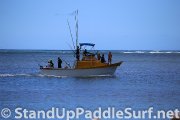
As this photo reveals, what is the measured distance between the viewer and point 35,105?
24.8m

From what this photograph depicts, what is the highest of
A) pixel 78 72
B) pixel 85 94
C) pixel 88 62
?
pixel 88 62

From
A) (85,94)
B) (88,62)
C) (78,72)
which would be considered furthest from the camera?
(78,72)

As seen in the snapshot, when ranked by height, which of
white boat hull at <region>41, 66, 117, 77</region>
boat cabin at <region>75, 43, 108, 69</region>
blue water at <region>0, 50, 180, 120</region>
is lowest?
blue water at <region>0, 50, 180, 120</region>

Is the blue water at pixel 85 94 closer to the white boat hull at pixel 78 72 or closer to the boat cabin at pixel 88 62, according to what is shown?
the white boat hull at pixel 78 72

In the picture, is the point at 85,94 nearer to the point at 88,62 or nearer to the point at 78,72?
the point at 88,62

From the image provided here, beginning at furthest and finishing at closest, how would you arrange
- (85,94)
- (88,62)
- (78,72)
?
(78,72) < (88,62) < (85,94)

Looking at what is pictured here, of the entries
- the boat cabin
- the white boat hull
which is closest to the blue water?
the white boat hull

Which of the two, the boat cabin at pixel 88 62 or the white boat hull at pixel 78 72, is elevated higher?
the boat cabin at pixel 88 62

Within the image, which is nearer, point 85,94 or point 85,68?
point 85,94

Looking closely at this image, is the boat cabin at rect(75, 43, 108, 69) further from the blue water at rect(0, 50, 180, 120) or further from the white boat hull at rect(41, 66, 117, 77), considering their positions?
the blue water at rect(0, 50, 180, 120)

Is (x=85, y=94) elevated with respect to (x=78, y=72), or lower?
lower

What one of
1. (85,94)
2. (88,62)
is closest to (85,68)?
(88,62)

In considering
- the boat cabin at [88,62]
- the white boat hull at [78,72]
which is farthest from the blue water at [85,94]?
the boat cabin at [88,62]

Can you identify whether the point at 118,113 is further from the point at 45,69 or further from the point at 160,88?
the point at 45,69
